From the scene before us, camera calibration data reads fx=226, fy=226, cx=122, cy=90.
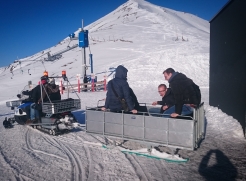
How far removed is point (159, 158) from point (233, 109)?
4.53 metres

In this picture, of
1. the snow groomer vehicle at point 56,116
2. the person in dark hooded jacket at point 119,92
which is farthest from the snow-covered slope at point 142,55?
the person in dark hooded jacket at point 119,92

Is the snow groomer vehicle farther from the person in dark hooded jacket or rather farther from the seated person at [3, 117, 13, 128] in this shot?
the person in dark hooded jacket

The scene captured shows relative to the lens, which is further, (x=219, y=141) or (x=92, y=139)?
(x=92, y=139)

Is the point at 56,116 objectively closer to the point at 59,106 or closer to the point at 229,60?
the point at 59,106

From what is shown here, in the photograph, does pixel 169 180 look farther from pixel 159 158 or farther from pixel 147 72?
pixel 147 72

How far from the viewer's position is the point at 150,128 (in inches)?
221

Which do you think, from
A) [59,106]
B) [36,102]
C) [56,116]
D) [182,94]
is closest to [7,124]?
[36,102]

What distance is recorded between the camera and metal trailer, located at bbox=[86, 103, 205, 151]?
17.0ft

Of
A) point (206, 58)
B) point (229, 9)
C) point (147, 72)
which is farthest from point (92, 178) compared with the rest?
point (206, 58)

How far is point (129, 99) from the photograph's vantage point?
243 inches

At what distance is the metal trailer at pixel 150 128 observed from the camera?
203 inches

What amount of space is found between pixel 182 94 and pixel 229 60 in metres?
4.85

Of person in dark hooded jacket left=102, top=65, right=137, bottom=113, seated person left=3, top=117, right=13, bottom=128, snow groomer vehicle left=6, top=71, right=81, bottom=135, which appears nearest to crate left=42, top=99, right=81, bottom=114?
snow groomer vehicle left=6, top=71, right=81, bottom=135

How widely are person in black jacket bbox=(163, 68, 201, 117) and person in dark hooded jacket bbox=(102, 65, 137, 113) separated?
1114 mm
